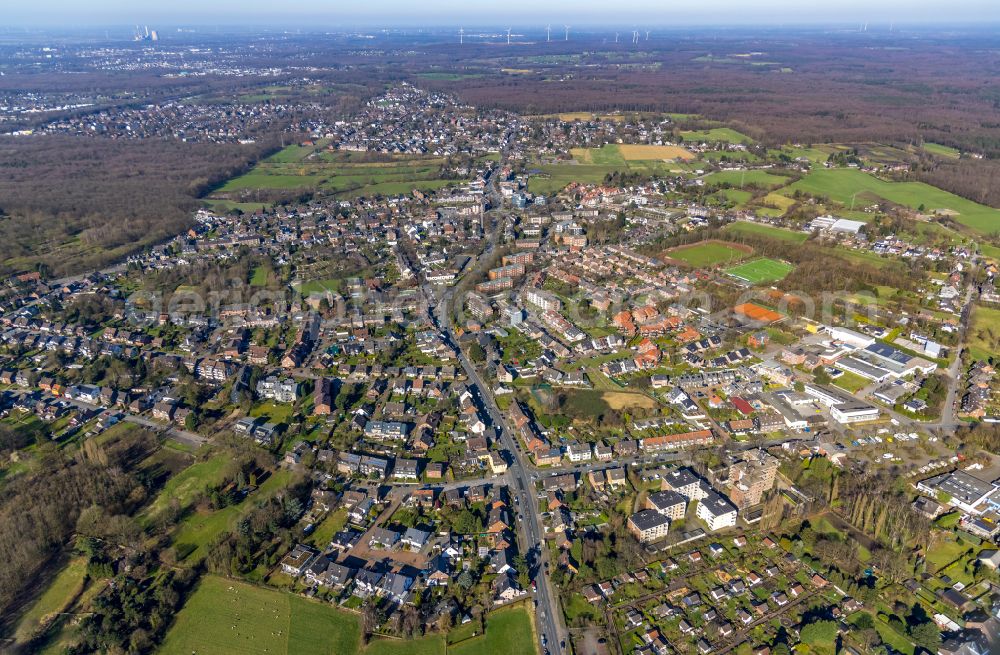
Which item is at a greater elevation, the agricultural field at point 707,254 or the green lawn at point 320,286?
the agricultural field at point 707,254

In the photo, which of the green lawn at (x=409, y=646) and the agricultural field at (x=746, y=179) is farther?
the agricultural field at (x=746, y=179)

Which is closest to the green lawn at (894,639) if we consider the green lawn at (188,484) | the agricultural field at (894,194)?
the green lawn at (188,484)

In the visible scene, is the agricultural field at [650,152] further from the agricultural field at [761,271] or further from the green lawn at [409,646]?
the green lawn at [409,646]

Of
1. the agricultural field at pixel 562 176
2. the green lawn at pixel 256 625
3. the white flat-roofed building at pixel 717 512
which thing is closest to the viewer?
the green lawn at pixel 256 625

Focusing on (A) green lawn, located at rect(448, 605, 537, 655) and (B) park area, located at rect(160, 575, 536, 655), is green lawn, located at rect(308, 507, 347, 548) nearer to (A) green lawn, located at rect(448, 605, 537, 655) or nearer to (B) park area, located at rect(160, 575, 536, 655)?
(B) park area, located at rect(160, 575, 536, 655)

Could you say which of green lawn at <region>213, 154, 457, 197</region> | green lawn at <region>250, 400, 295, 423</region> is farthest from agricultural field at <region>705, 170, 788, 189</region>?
green lawn at <region>250, 400, 295, 423</region>

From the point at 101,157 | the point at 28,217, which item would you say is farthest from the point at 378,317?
the point at 101,157
